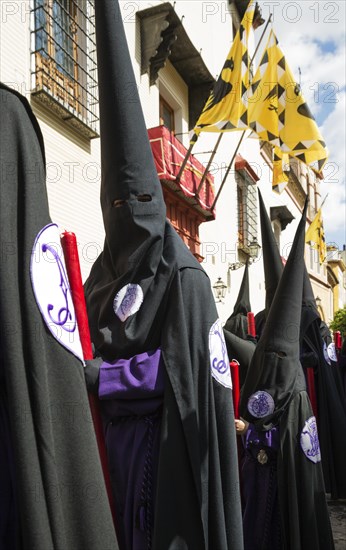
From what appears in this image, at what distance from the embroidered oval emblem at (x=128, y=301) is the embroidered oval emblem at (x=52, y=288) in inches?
32.1

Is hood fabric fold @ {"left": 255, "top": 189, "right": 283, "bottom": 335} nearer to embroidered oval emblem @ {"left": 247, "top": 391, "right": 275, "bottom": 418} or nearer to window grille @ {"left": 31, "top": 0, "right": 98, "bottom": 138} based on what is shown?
embroidered oval emblem @ {"left": 247, "top": 391, "right": 275, "bottom": 418}

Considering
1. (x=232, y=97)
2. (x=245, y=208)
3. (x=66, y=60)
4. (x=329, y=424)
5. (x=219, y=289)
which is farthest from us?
(x=245, y=208)

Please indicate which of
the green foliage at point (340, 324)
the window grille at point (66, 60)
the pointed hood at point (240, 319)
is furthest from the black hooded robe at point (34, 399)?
the green foliage at point (340, 324)

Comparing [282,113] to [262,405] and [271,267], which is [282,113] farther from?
[262,405]

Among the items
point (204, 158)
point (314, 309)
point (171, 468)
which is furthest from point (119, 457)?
point (204, 158)

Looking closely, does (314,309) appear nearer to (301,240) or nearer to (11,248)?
(301,240)

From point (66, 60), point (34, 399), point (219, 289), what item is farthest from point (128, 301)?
point (219, 289)

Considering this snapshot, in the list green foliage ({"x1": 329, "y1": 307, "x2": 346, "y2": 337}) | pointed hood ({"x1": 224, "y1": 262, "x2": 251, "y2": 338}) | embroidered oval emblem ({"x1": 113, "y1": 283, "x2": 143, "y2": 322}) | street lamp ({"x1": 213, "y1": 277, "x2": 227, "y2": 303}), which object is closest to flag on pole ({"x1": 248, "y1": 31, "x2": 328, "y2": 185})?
pointed hood ({"x1": 224, "y1": 262, "x2": 251, "y2": 338})

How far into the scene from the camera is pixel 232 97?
870 centimetres

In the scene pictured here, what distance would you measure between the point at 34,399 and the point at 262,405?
2.54 meters

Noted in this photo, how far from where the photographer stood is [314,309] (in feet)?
21.2

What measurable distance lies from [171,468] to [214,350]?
0.50 meters

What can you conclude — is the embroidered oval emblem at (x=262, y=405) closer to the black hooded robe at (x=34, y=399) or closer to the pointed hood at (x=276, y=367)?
the pointed hood at (x=276, y=367)

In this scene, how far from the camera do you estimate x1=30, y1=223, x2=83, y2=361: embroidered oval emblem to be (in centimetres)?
148
